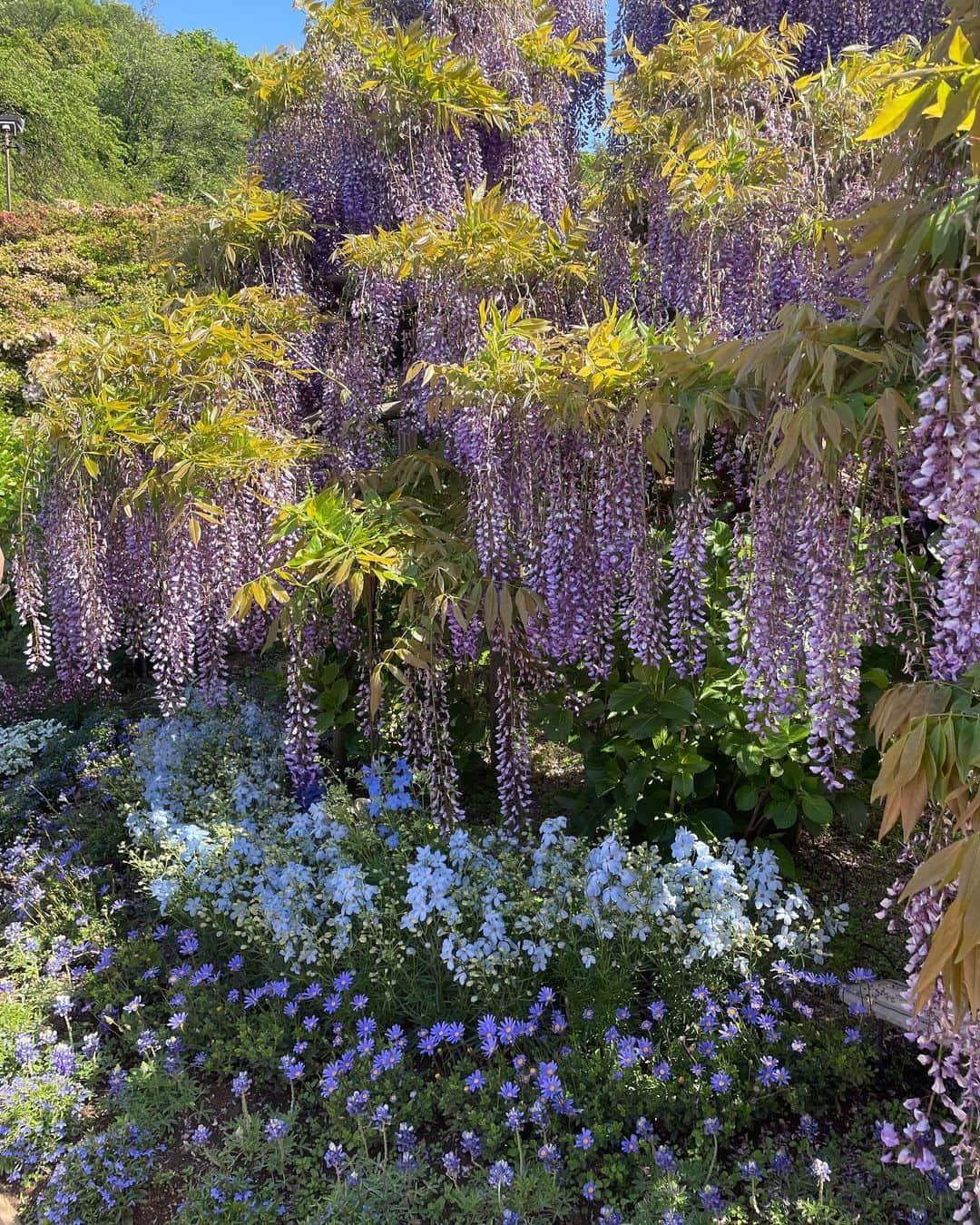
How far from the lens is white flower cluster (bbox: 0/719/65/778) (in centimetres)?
534

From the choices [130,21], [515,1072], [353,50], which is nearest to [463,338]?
[353,50]

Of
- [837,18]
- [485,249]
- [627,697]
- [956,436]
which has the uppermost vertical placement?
[837,18]

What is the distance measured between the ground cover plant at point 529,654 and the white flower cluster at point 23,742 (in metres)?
0.41

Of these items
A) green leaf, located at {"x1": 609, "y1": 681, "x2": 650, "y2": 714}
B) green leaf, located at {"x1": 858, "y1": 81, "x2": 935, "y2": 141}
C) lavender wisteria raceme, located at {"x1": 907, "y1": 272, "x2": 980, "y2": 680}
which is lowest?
green leaf, located at {"x1": 609, "y1": 681, "x2": 650, "y2": 714}

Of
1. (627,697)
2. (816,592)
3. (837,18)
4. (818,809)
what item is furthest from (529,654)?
(837,18)

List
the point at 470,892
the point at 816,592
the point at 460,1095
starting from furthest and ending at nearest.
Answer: the point at 470,892
the point at 460,1095
the point at 816,592

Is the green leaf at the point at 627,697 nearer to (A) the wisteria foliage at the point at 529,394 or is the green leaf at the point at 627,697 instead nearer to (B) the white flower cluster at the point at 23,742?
(A) the wisteria foliage at the point at 529,394

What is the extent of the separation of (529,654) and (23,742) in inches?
150

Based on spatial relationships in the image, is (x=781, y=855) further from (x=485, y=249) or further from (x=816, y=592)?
(x=485, y=249)

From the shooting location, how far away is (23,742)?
555 centimetres

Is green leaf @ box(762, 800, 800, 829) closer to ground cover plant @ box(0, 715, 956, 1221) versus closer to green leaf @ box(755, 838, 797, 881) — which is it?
green leaf @ box(755, 838, 797, 881)

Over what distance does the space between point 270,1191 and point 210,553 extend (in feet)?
7.60

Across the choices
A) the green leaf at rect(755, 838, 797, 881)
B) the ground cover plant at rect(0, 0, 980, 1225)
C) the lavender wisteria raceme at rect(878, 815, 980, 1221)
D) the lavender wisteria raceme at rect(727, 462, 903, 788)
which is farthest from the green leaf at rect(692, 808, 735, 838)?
the lavender wisteria raceme at rect(878, 815, 980, 1221)

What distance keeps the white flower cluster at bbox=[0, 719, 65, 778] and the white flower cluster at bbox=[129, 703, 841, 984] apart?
76.7 inches
